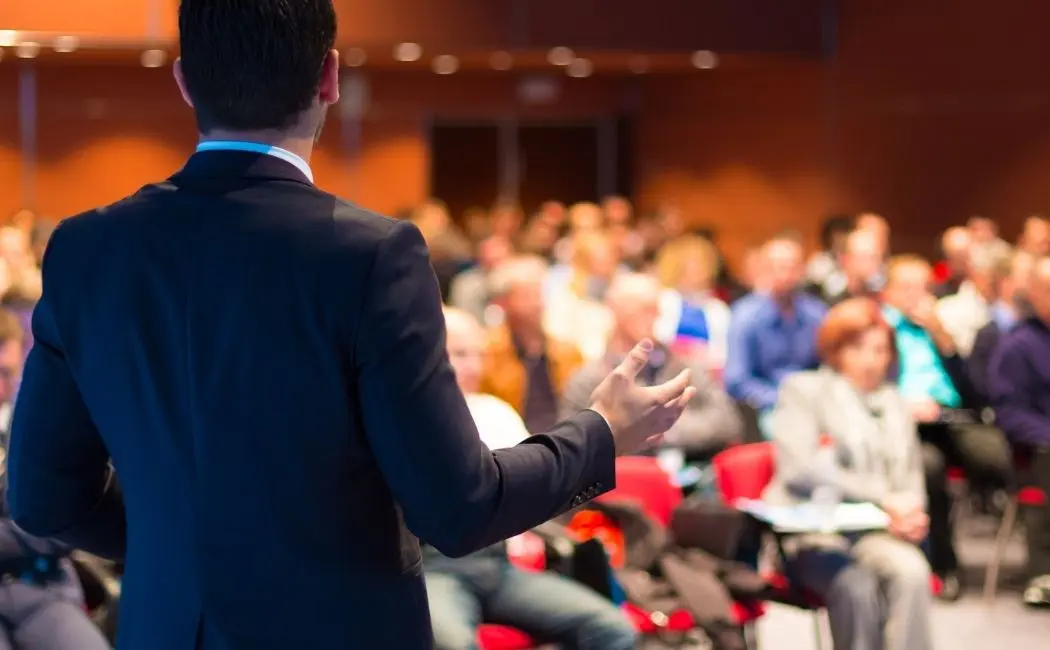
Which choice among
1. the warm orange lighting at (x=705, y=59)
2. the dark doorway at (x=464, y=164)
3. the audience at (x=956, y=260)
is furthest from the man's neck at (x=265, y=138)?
the dark doorway at (x=464, y=164)

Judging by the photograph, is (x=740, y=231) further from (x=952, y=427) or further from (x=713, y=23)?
(x=952, y=427)

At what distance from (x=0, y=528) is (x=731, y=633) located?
2170 millimetres

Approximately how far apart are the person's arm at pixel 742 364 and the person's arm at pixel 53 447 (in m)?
5.91

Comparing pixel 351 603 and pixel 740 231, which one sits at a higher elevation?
pixel 351 603

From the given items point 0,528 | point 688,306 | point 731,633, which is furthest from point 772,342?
point 0,528

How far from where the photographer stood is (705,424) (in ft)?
19.9

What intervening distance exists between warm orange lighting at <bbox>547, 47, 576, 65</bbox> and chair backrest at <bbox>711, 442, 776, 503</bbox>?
7.56 meters

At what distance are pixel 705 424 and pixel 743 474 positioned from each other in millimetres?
875

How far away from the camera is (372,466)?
1544 millimetres

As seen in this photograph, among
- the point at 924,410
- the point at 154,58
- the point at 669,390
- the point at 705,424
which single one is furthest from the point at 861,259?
the point at 154,58

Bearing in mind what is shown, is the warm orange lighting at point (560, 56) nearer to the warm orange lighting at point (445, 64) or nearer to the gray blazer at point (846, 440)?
the warm orange lighting at point (445, 64)

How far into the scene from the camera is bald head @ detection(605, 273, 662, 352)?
5926mm

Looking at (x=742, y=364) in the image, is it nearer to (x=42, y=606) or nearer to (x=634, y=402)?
(x=42, y=606)

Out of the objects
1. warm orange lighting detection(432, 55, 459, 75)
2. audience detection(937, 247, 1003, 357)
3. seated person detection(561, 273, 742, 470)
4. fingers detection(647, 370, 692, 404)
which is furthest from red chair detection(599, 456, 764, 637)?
warm orange lighting detection(432, 55, 459, 75)
